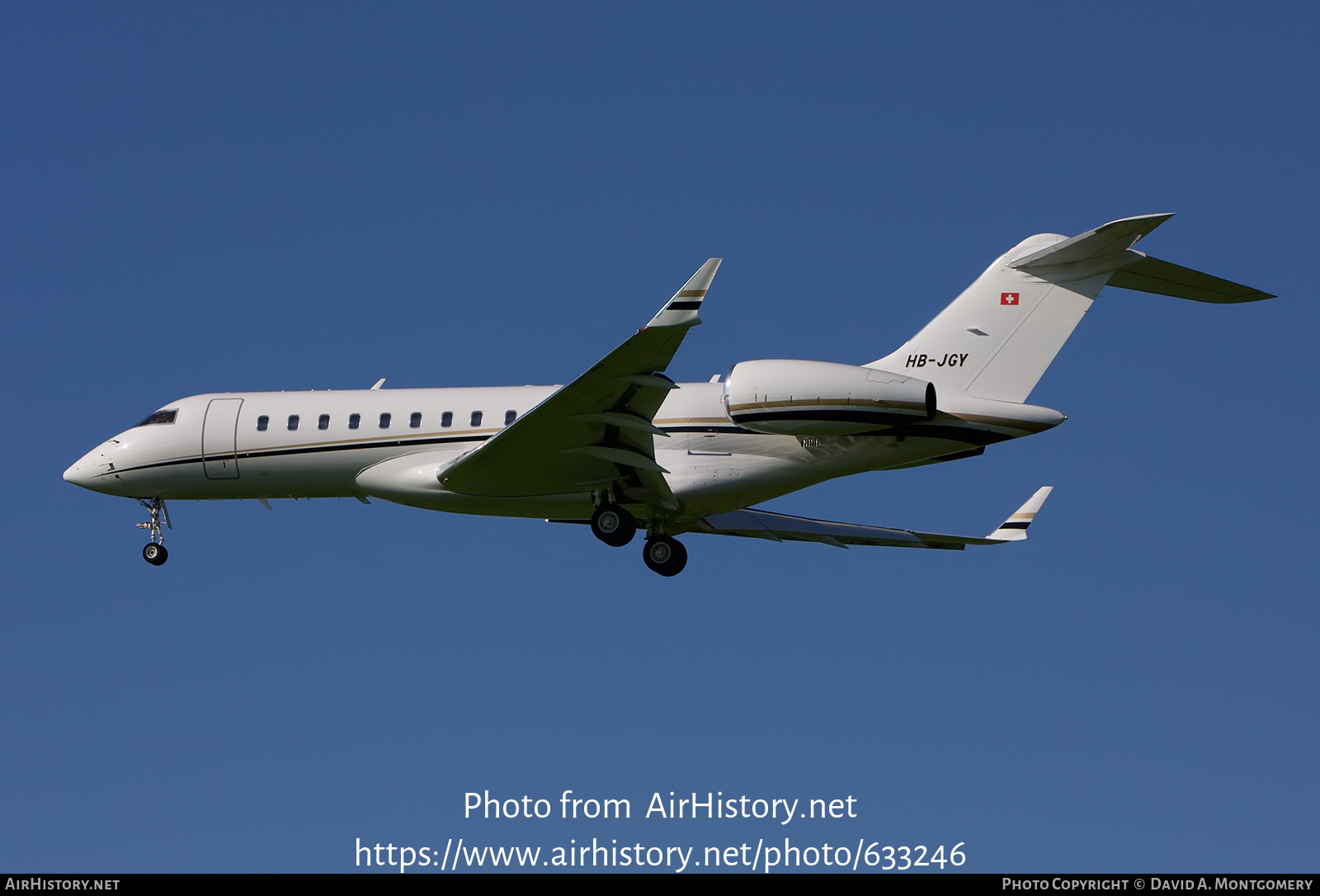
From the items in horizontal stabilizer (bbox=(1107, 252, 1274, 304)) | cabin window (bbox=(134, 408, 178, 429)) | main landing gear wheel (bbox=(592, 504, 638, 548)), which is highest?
cabin window (bbox=(134, 408, 178, 429))

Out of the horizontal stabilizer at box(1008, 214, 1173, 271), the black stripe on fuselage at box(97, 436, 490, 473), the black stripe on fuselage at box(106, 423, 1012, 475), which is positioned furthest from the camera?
the black stripe on fuselage at box(97, 436, 490, 473)

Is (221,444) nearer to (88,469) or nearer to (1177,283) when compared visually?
(88,469)

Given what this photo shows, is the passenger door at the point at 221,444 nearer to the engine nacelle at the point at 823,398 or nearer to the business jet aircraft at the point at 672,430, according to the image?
the business jet aircraft at the point at 672,430

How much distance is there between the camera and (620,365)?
1864 centimetres

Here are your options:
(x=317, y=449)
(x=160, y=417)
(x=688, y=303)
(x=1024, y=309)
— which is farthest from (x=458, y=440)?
(x=1024, y=309)

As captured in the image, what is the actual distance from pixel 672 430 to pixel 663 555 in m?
2.12

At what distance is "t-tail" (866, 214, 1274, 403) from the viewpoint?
775 inches

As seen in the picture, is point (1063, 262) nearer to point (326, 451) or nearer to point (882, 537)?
point (882, 537)

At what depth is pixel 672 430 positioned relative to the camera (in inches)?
835

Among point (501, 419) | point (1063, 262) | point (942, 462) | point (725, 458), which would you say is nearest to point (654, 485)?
point (725, 458)

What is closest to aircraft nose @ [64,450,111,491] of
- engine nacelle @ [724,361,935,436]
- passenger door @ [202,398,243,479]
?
passenger door @ [202,398,243,479]

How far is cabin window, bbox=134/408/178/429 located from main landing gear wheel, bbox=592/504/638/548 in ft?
24.2

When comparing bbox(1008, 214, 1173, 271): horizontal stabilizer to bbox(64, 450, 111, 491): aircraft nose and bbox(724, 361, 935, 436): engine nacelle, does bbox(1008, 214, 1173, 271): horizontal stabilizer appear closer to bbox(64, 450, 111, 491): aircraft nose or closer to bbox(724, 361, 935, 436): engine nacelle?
bbox(724, 361, 935, 436): engine nacelle

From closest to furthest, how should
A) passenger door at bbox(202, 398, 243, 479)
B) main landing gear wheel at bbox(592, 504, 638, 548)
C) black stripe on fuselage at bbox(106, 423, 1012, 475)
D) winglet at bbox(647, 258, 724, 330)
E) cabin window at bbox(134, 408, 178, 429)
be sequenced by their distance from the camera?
winglet at bbox(647, 258, 724, 330) → black stripe on fuselage at bbox(106, 423, 1012, 475) → main landing gear wheel at bbox(592, 504, 638, 548) → passenger door at bbox(202, 398, 243, 479) → cabin window at bbox(134, 408, 178, 429)
